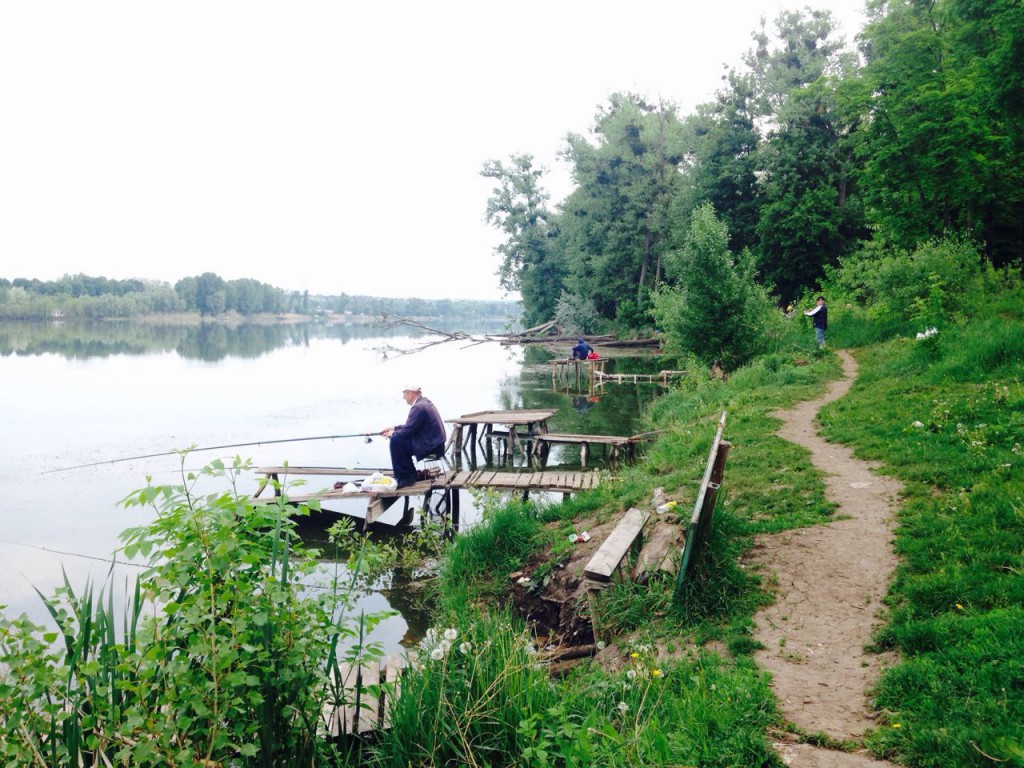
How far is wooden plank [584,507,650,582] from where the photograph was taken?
5047 mm

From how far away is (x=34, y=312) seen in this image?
8938cm

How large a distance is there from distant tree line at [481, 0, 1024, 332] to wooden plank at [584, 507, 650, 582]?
35.5 feet

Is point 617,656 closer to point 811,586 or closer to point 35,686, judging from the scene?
point 811,586

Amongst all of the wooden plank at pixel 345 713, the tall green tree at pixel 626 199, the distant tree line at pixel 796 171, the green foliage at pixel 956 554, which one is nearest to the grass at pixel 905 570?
the green foliage at pixel 956 554

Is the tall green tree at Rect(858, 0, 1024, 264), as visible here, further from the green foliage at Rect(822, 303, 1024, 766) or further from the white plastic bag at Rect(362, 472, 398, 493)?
the white plastic bag at Rect(362, 472, 398, 493)

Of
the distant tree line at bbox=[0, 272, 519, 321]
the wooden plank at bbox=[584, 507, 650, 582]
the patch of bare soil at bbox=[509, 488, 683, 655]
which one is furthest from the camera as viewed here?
the distant tree line at bbox=[0, 272, 519, 321]

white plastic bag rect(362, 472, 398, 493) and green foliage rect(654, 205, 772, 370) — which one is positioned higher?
green foliage rect(654, 205, 772, 370)

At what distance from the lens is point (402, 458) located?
35.0 ft

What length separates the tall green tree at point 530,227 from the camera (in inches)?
1992

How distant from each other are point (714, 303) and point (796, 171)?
629 inches

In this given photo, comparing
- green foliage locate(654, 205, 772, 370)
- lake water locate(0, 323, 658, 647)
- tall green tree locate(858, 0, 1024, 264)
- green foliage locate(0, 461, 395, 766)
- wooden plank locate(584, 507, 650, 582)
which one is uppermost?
tall green tree locate(858, 0, 1024, 264)

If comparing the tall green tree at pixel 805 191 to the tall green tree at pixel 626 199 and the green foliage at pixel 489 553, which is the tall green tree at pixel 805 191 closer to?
the tall green tree at pixel 626 199

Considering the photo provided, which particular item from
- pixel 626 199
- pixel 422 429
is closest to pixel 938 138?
pixel 422 429

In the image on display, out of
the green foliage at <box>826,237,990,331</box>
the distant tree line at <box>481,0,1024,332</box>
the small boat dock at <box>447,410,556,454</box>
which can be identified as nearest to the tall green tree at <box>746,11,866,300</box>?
the distant tree line at <box>481,0,1024,332</box>
